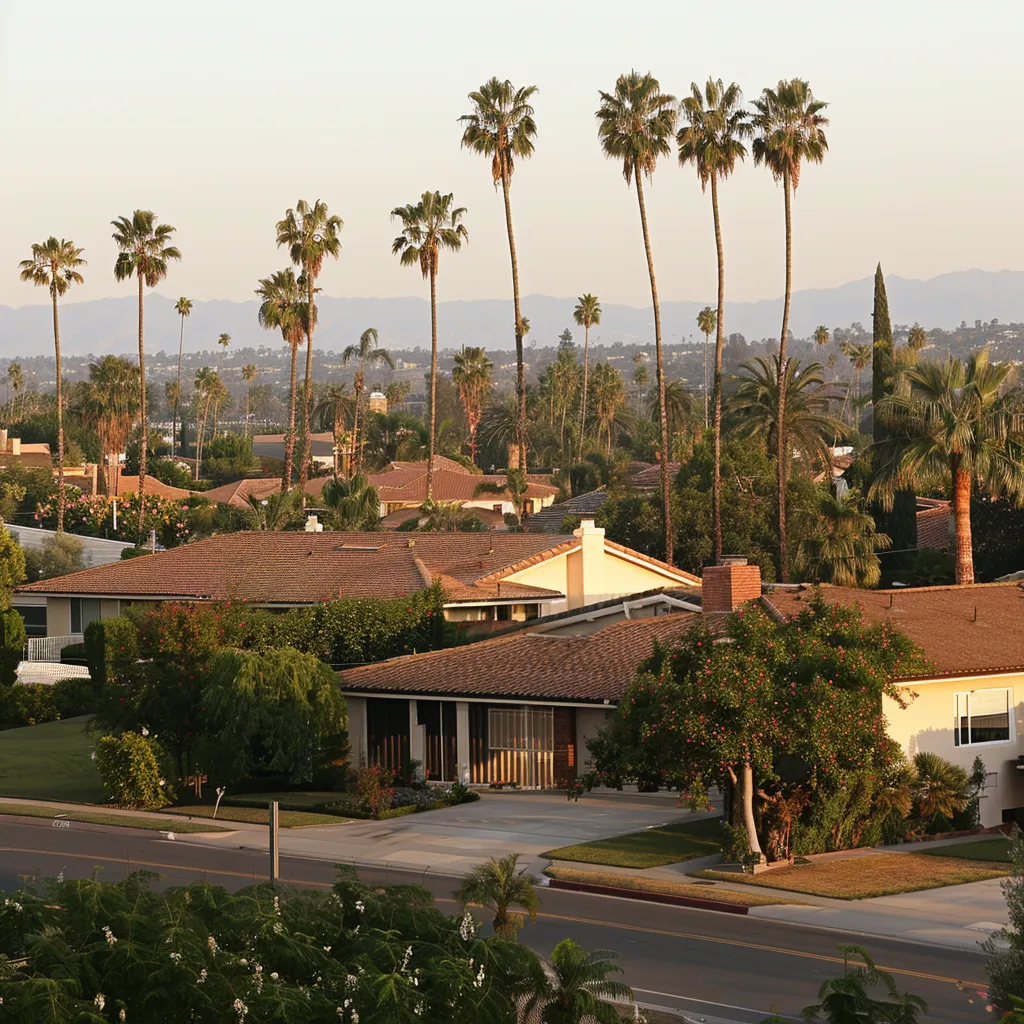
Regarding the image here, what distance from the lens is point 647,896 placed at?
28.1 metres

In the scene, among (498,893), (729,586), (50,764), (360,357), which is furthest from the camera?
(360,357)

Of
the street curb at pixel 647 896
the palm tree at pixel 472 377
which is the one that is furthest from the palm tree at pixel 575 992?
the palm tree at pixel 472 377

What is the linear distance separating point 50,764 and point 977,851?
89.6 feet

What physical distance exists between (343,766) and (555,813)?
736cm

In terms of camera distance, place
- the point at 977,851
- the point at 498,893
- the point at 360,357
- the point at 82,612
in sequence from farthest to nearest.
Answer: the point at 360,357 < the point at 82,612 < the point at 977,851 < the point at 498,893

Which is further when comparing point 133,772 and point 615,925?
point 133,772

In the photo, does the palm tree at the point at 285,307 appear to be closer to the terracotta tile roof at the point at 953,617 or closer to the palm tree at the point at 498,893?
the terracotta tile roof at the point at 953,617

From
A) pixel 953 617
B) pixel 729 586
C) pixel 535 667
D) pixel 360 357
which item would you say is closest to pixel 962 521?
pixel 953 617

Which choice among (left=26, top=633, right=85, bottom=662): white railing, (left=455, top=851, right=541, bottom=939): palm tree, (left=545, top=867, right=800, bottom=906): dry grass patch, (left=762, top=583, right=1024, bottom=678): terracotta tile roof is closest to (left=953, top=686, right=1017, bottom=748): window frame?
(left=762, top=583, right=1024, bottom=678): terracotta tile roof

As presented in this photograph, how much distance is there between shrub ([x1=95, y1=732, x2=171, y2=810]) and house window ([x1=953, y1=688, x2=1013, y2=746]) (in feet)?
62.1

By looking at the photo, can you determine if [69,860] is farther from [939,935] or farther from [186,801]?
[939,935]

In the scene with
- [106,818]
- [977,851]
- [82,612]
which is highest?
[82,612]

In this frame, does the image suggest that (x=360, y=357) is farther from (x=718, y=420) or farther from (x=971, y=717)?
(x=971, y=717)

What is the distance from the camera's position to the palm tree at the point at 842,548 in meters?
58.2
